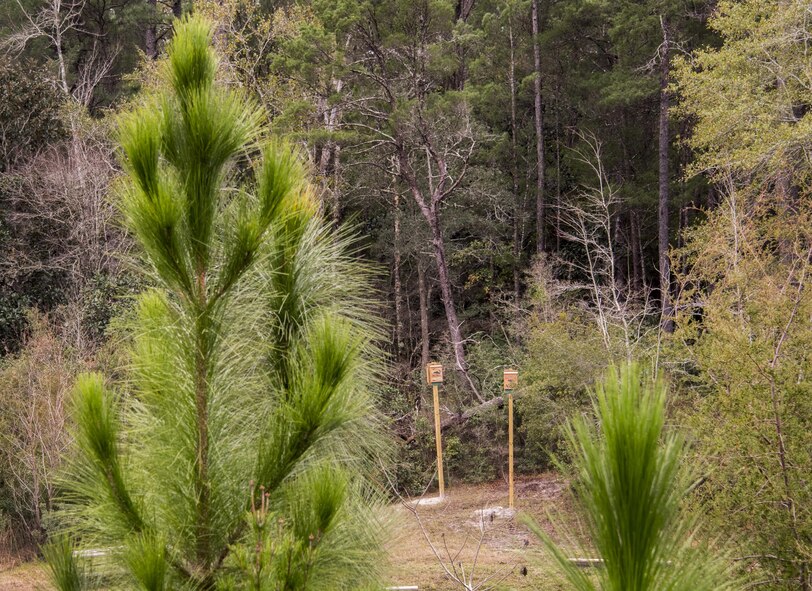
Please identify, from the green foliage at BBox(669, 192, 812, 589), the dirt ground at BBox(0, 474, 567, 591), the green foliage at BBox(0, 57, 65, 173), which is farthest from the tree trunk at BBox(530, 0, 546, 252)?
the green foliage at BBox(669, 192, 812, 589)

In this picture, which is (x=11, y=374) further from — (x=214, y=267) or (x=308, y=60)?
(x=214, y=267)

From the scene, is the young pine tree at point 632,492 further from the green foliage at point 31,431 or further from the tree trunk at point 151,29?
the tree trunk at point 151,29

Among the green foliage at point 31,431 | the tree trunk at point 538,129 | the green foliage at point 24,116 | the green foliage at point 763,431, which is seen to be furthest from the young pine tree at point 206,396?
the tree trunk at point 538,129

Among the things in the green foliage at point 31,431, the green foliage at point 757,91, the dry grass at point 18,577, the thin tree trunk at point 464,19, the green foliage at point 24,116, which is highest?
the thin tree trunk at point 464,19

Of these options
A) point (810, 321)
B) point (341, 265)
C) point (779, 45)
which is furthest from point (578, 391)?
point (341, 265)

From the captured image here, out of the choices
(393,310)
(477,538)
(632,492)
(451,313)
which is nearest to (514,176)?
(393,310)

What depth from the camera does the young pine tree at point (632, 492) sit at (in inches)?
41.9

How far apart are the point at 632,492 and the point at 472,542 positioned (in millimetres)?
8630

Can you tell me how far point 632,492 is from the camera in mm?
1098

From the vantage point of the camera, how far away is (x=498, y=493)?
12.0m

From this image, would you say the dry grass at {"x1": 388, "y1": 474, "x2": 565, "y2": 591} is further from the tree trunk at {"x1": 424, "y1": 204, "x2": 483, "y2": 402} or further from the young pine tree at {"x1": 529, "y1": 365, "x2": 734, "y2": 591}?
the young pine tree at {"x1": 529, "y1": 365, "x2": 734, "y2": 591}

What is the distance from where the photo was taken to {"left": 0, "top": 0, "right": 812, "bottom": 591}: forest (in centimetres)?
204

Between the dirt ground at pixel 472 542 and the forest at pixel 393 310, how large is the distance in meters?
0.10

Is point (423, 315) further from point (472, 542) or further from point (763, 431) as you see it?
point (763, 431)
